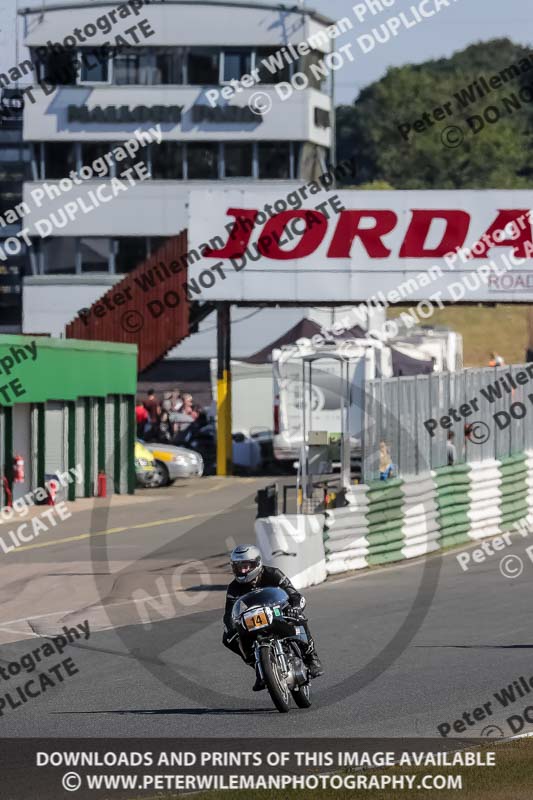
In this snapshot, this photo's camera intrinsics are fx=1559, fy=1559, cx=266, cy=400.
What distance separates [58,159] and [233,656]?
4668 centimetres

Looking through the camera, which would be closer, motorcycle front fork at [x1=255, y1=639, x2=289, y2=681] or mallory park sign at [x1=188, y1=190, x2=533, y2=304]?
motorcycle front fork at [x1=255, y1=639, x2=289, y2=681]

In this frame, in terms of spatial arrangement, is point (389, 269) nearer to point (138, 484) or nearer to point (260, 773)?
point (138, 484)

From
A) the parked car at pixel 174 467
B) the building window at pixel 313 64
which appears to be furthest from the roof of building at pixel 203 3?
the parked car at pixel 174 467

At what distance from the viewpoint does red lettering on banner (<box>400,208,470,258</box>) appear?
37.2 meters

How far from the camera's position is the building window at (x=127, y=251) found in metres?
59.0

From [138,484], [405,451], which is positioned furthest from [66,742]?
[138,484]

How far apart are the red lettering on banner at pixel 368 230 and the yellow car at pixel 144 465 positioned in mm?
6836

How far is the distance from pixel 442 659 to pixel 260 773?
5086mm

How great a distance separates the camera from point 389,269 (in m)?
37.4

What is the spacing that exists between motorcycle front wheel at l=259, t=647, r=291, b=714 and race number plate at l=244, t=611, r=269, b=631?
240mm

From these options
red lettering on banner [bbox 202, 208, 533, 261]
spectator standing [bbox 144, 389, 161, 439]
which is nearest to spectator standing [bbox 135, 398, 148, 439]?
spectator standing [bbox 144, 389, 161, 439]

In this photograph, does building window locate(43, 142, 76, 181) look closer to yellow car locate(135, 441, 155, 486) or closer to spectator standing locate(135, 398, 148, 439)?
spectator standing locate(135, 398, 148, 439)

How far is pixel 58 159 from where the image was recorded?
59438 mm

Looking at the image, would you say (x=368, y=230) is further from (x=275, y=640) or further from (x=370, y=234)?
(x=275, y=640)
